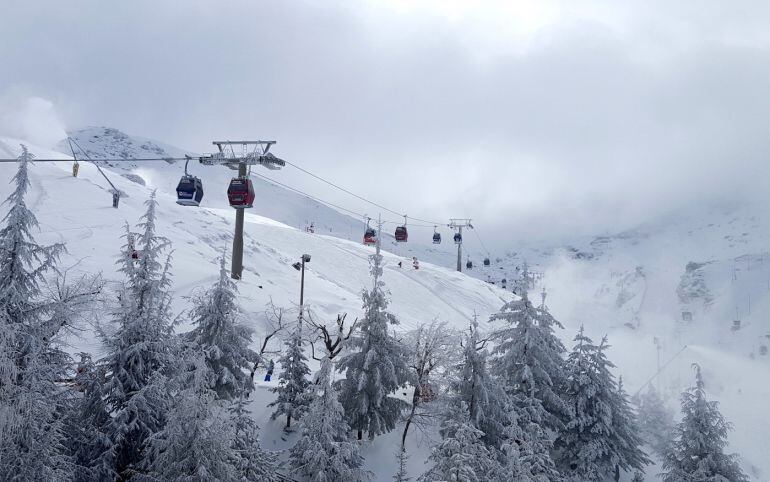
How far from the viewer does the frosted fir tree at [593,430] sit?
90.0 feet

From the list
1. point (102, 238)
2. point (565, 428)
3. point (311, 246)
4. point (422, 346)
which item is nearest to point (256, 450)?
point (422, 346)

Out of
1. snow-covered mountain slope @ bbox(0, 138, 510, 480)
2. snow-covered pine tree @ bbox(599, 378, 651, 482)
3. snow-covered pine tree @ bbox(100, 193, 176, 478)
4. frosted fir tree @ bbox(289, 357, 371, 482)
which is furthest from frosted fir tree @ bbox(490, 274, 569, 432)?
snow-covered pine tree @ bbox(100, 193, 176, 478)

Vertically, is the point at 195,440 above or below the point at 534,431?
above

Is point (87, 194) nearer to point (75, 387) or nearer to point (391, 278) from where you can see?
point (391, 278)

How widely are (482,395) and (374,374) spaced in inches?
188

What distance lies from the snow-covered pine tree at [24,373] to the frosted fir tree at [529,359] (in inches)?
721

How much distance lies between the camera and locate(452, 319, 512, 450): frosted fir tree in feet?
77.2

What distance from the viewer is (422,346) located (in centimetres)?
2841

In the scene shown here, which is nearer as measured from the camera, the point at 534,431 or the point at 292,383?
the point at 534,431

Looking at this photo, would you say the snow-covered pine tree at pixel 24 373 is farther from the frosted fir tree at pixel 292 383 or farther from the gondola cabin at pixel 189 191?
the frosted fir tree at pixel 292 383

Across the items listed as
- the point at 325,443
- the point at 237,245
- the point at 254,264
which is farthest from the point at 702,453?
the point at 254,264

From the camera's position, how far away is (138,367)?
663 inches

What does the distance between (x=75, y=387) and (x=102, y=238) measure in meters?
25.3

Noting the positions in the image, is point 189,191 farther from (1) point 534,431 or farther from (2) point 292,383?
(1) point 534,431
